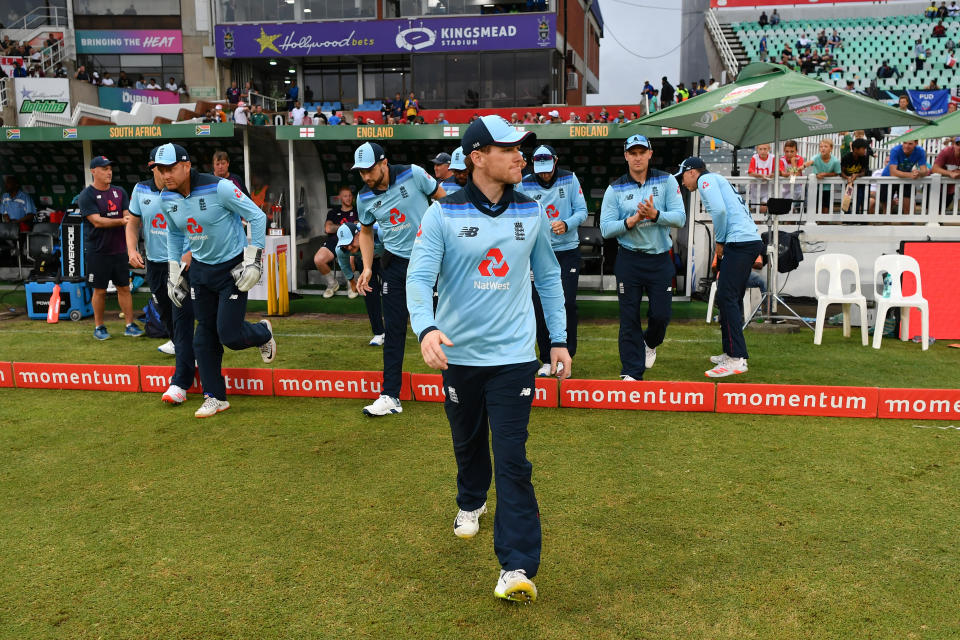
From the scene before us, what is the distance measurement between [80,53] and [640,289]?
1666 inches

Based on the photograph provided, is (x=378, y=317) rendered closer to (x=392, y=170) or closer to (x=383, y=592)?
(x=392, y=170)

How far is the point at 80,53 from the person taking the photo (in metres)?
39.8

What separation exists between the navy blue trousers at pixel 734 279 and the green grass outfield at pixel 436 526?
5.08 ft

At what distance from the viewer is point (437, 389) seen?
6598mm

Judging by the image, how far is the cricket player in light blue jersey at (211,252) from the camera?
5.89 m

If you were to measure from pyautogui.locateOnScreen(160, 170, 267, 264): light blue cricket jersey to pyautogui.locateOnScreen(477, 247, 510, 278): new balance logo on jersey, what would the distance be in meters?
3.08

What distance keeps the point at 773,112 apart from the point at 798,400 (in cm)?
498

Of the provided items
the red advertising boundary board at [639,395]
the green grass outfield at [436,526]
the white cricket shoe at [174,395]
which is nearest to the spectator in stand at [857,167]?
the green grass outfield at [436,526]

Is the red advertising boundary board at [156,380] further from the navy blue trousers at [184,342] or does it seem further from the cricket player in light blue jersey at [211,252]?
the cricket player in light blue jersey at [211,252]

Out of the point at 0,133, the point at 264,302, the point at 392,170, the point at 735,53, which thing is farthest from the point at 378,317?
the point at 735,53

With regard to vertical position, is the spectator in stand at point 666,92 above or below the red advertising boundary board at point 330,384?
above

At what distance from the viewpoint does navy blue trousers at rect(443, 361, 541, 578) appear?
3277 mm

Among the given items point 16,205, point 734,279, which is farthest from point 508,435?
point 16,205

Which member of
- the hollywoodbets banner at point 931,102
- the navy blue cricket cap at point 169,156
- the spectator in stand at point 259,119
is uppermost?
the hollywoodbets banner at point 931,102
